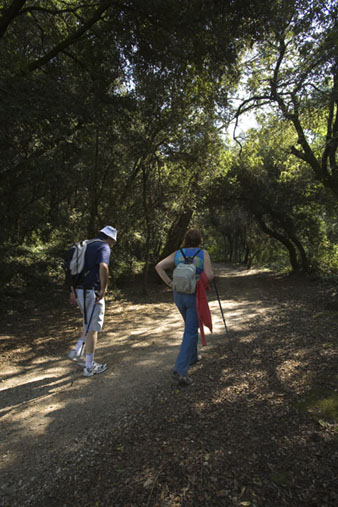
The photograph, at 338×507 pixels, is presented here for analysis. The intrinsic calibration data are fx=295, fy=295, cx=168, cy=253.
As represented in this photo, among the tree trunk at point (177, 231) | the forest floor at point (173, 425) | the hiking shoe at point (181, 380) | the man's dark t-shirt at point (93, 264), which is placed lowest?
the forest floor at point (173, 425)

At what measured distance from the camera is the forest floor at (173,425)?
2.15 meters

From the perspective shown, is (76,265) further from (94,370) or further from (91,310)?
(94,370)

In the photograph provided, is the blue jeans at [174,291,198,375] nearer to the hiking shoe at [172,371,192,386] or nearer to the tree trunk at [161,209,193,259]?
the hiking shoe at [172,371,192,386]

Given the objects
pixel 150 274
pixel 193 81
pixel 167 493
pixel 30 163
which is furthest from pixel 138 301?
pixel 167 493

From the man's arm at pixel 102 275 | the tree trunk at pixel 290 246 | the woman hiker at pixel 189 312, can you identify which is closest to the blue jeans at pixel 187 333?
the woman hiker at pixel 189 312

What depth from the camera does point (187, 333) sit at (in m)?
3.84

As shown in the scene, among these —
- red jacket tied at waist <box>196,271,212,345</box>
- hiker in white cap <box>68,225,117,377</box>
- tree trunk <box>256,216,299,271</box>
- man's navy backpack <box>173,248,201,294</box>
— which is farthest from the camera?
tree trunk <box>256,216,299,271</box>

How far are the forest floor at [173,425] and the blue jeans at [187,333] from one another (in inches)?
11.4

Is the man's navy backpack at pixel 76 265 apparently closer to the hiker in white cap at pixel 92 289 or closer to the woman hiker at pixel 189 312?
the hiker in white cap at pixel 92 289

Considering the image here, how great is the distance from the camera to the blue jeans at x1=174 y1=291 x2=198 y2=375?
149 inches

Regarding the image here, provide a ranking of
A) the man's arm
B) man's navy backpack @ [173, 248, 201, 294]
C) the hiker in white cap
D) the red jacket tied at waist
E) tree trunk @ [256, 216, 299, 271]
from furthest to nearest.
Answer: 1. tree trunk @ [256, 216, 299, 271]
2. the hiker in white cap
3. the man's arm
4. the red jacket tied at waist
5. man's navy backpack @ [173, 248, 201, 294]

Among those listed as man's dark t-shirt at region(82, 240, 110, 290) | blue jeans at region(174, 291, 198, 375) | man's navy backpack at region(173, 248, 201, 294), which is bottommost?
blue jeans at region(174, 291, 198, 375)

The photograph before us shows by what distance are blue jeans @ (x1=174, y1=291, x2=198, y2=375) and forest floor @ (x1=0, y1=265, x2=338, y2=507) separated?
29 cm

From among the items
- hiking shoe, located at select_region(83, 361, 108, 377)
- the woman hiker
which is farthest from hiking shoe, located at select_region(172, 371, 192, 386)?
hiking shoe, located at select_region(83, 361, 108, 377)
